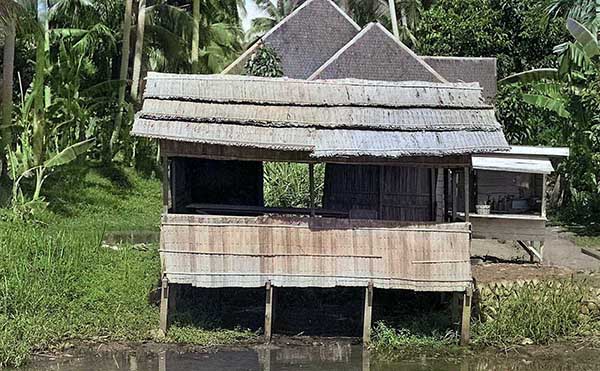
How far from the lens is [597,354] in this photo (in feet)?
34.2

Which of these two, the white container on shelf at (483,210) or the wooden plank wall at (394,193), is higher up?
the wooden plank wall at (394,193)

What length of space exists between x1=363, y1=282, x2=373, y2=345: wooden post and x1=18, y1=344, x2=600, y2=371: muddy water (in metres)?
0.21

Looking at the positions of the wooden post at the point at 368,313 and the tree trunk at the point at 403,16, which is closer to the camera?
the wooden post at the point at 368,313

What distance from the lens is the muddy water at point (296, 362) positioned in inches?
382

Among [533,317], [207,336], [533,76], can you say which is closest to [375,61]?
[533,317]

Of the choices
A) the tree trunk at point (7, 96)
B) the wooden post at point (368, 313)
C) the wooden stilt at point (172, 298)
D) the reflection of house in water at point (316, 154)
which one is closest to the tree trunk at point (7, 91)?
the tree trunk at point (7, 96)

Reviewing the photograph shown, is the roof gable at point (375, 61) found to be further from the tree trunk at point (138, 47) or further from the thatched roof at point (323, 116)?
the tree trunk at point (138, 47)

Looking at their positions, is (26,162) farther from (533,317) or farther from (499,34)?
(499,34)

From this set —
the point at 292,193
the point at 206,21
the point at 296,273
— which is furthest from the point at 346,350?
the point at 206,21

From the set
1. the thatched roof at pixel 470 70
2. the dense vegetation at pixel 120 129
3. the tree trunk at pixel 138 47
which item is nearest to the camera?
the dense vegetation at pixel 120 129

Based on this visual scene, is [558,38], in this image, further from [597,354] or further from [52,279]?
[52,279]

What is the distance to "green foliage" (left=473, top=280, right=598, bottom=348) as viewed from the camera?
1062 centimetres

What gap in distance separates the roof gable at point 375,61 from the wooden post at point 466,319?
5.57 m

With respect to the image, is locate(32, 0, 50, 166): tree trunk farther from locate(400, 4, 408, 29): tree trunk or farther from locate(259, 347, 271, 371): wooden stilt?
locate(400, 4, 408, 29): tree trunk
